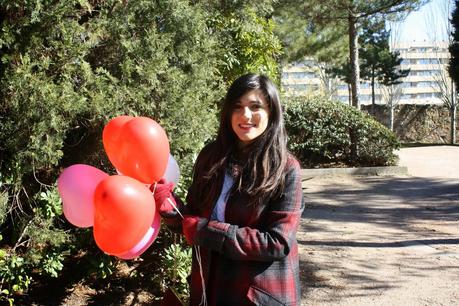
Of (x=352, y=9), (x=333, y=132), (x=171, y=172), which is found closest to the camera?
(x=171, y=172)

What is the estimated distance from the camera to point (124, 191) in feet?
5.75

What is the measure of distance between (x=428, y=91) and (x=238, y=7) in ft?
313

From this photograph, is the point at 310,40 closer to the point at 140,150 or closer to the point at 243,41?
the point at 243,41

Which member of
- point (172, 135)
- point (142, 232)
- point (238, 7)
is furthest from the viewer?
point (238, 7)

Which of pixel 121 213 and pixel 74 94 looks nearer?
pixel 121 213

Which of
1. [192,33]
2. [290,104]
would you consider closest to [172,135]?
[192,33]

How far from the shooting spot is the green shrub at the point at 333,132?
11.2 meters

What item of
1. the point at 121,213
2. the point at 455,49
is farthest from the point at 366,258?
the point at 455,49

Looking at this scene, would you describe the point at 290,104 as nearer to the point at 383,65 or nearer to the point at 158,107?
the point at 158,107

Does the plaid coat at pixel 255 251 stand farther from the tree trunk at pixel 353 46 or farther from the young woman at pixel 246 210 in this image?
the tree trunk at pixel 353 46

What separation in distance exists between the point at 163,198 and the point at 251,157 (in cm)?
43

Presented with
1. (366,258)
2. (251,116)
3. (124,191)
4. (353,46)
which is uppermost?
(353,46)

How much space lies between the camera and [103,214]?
5.80 feet

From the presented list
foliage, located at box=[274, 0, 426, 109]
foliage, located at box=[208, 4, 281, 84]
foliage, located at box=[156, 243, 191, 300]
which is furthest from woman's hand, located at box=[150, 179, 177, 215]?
foliage, located at box=[274, 0, 426, 109]
